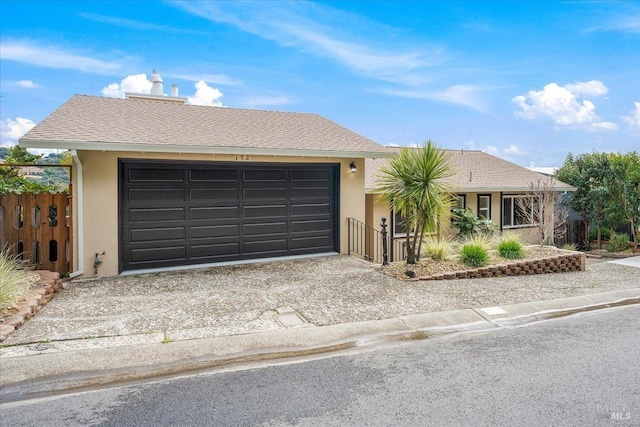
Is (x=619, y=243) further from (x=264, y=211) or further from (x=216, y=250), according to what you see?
(x=216, y=250)

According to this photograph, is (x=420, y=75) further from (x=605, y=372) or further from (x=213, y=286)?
(x=605, y=372)

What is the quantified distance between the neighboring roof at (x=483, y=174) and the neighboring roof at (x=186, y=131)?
115 inches

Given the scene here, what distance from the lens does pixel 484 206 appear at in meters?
15.7

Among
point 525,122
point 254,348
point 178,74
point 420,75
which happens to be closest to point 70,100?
point 178,74

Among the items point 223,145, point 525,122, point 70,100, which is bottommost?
point 223,145

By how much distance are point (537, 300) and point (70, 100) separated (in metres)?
11.4

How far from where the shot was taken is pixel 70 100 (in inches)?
404

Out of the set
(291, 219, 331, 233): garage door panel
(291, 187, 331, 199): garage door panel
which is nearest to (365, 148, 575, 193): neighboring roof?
(291, 187, 331, 199): garage door panel

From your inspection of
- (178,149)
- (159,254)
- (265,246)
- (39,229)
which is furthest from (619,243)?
(39,229)

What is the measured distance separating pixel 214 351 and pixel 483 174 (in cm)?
1447

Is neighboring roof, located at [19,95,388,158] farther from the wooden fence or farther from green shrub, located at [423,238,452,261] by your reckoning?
green shrub, located at [423,238,452,261]

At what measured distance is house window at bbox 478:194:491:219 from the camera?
15.6 m

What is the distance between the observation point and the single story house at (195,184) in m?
8.11

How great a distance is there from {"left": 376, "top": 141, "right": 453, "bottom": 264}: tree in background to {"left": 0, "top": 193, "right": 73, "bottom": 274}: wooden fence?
6.53 m
